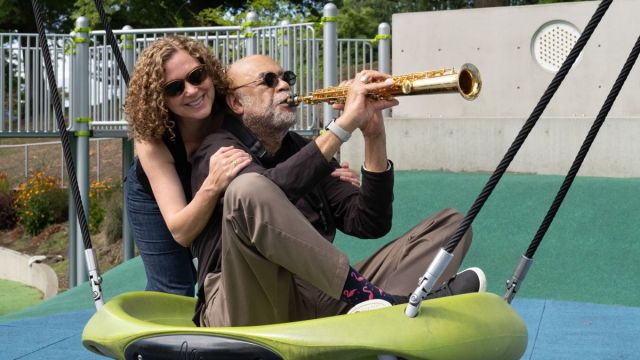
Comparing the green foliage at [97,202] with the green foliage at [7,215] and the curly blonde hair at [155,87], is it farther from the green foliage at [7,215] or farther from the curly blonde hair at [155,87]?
the curly blonde hair at [155,87]

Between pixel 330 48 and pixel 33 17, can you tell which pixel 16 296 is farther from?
pixel 33 17

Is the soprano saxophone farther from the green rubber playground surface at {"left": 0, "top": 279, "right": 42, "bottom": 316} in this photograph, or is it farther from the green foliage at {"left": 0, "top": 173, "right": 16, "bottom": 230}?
the green foliage at {"left": 0, "top": 173, "right": 16, "bottom": 230}

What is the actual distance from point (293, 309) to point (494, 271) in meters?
4.58

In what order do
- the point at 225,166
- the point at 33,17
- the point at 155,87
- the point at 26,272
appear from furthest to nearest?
the point at 33,17, the point at 26,272, the point at 155,87, the point at 225,166

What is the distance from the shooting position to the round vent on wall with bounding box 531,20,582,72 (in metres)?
10.2

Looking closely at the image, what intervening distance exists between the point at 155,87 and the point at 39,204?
13.0 meters

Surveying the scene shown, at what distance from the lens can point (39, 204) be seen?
15.4m

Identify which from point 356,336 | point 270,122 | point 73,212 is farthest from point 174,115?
point 73,212

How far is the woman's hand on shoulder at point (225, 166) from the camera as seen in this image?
112 inches

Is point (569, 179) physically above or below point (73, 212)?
above

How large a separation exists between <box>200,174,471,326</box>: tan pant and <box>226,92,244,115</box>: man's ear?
1.93 feet

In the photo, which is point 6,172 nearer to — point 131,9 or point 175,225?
point 131,9

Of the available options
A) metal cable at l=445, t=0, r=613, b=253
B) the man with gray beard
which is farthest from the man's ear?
metal cable at l=445, t=0, r=613, b=253

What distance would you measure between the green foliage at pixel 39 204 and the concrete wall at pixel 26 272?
2136 millimetres
